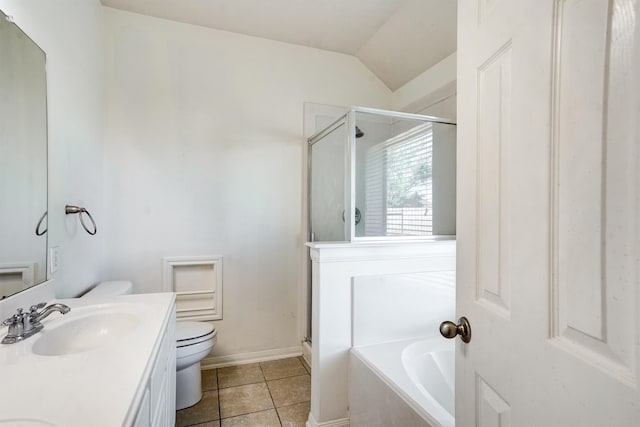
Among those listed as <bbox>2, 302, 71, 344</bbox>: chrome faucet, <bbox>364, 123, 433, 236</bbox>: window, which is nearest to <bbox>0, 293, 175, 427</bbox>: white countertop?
<bbox>2, 302, 71, 344</bbox>: chrome faucet

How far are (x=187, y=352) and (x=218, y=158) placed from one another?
1.42 m

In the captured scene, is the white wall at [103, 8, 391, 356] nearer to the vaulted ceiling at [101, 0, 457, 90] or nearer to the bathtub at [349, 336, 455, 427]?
the vaulted ceiling at [101, 0, 457, 90]

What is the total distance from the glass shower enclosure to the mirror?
1.51 metres

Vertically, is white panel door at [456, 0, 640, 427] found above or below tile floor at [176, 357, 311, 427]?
above

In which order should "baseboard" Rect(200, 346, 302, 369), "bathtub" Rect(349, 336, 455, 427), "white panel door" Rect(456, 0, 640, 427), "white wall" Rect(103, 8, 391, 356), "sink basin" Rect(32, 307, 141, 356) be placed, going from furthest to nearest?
"baseboard" Rect(200, 346, 302, 369)
"white wall" Rect(103, 8, 391, 356)
"bathtub" Rect(349, 336, 455, 427)
"sink basin" Rect(32, 307, 141, 356)
"white panel door" Rect(456, 0, 640, 427)

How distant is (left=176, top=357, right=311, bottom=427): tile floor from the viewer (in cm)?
185

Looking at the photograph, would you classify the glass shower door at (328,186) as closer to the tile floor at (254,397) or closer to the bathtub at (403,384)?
the bathtub at (403,384)

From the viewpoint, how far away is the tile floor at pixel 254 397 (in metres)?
1.85

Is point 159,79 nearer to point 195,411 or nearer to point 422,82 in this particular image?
point 422,82

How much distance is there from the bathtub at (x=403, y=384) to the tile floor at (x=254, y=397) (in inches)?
20.0

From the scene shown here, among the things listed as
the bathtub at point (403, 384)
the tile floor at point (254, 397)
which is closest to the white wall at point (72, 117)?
the tile floor at point (254, 397)

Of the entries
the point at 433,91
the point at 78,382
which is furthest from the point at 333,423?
the point at 433,91

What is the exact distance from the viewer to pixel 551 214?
0.54 metres

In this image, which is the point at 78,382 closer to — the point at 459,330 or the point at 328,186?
the point at 459,330
